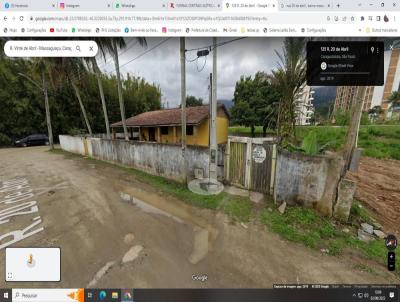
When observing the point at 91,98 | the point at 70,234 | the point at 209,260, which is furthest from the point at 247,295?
the point at 91,98

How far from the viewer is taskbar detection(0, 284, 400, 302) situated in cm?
151

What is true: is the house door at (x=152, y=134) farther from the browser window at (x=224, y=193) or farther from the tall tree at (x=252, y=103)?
the tall tree at (x=252, y=103)

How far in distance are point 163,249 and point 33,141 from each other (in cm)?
2250

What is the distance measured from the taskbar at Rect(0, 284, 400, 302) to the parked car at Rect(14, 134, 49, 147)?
2201 centimetres

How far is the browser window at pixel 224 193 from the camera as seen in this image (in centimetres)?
164

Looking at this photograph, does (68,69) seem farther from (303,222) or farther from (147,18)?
(303,222)

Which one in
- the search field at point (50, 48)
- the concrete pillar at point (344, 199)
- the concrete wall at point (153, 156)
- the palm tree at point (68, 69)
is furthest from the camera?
the palm tree at point (68, 69)

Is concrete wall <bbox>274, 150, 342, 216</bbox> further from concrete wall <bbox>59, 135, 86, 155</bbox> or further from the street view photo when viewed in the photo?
concrete wall <bbox>59, 135, 86, 155</bbox>

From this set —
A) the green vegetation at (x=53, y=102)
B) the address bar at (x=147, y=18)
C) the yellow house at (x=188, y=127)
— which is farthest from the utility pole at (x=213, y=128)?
the green vegetation at (x=53, y=102)

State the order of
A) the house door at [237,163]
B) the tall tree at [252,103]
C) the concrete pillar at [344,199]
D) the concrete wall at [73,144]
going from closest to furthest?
the concrete pillar at [344,199]
the house door at [237,163]
the concrete wall at [73,144]
the tall tree at [252,103]

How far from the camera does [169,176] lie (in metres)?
6.00

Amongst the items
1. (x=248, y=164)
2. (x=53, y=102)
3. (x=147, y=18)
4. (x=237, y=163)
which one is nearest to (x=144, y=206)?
(x=237, y=163)

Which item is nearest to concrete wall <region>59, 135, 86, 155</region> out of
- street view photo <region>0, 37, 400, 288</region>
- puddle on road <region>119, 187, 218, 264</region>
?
street view photo <region>0, 37, 400, 288</region>

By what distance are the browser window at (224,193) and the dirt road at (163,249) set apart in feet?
0.07
